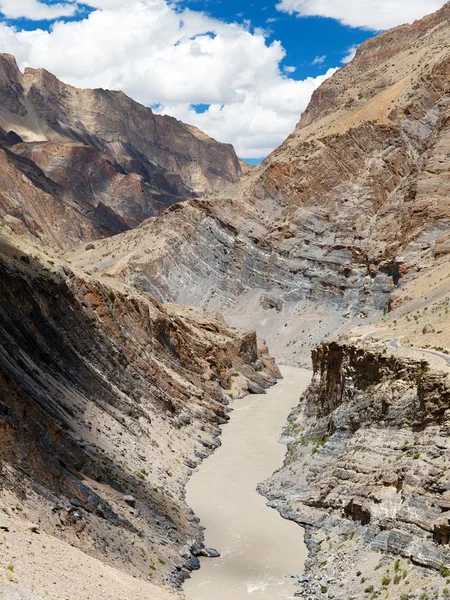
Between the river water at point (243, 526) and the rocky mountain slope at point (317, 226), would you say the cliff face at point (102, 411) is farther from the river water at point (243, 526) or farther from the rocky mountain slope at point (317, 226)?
the rocky mountain slope at point (317, 226)

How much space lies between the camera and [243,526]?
100ft

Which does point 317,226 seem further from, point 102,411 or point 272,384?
point 102,411

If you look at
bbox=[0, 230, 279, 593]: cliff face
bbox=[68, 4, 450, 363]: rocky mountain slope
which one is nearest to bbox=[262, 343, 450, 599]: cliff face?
bbox=[0, 230, 279, 593]: cliff face

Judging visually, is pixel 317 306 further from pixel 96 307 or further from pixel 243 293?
pixel 96 307

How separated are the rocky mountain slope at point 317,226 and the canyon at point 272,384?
0.96 feet

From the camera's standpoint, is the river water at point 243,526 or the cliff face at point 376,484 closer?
the cliff face at point 376,484

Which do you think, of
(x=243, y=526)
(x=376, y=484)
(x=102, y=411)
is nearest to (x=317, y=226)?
(x=102, y=411)

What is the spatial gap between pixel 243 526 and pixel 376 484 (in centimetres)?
645

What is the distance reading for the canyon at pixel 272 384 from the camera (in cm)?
2300

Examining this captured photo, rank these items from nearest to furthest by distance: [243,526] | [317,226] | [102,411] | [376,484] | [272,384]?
[376,484] < [243,526] < [102,411] < [272,384] < [317,226]

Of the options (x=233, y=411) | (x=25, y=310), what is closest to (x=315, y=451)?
(x=25, y=310)

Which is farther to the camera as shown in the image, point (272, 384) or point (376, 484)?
point (272, 384)

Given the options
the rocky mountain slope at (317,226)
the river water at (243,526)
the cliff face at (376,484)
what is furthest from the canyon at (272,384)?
the river water at (243,526)

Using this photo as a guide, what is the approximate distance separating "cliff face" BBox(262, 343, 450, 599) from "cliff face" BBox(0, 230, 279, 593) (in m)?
4.75
